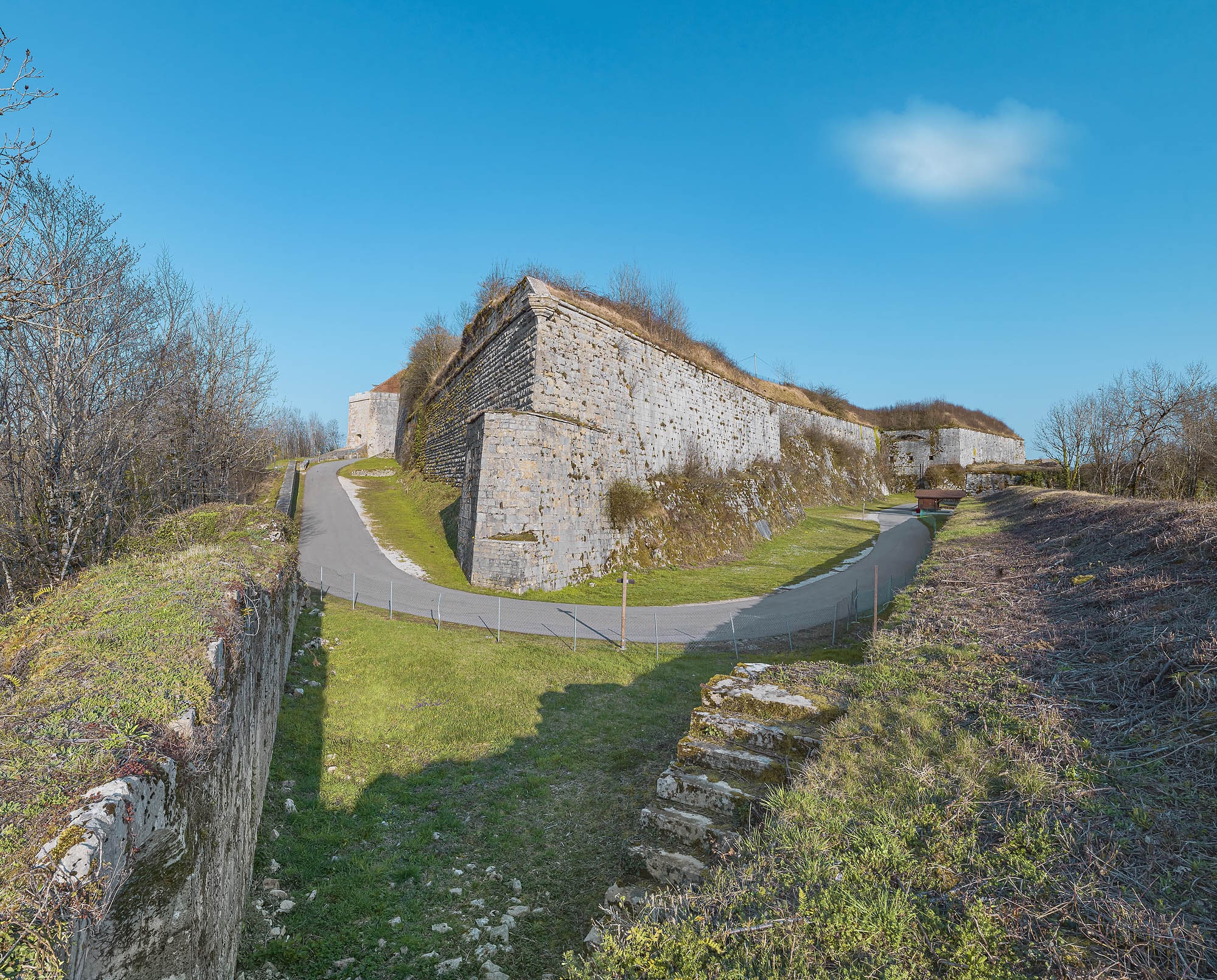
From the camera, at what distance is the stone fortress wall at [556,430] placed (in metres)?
15.7

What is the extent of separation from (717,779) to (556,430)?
1357 centimetres

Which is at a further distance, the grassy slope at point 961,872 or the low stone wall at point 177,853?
the grassy slope at point 961,872

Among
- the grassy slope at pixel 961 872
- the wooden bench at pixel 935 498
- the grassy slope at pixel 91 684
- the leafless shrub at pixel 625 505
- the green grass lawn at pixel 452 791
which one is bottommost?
the green grass lawn at pixel 452 791

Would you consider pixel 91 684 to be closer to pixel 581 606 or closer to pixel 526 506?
pixel 581 606

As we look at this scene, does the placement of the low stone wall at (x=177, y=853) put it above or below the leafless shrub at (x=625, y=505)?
below

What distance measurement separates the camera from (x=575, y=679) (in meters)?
9.19

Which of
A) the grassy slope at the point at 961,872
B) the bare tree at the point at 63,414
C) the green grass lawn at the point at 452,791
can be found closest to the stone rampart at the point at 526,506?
the green grass lawn at the point at 452,791

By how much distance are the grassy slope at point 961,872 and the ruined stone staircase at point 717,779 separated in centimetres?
55

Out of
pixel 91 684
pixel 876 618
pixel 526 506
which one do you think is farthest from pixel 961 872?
pixel 526 506

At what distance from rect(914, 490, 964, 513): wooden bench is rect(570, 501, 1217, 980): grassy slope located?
3602cm

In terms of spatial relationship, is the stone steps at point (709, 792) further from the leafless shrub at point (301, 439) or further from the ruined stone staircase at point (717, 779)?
the leafless shrub at point (301, 439)

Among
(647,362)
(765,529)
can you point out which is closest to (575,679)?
(647,362)

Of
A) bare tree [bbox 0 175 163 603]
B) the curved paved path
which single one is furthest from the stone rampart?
bare tree [bbox 0 175 163 603]

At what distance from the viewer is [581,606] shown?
14484 mm
